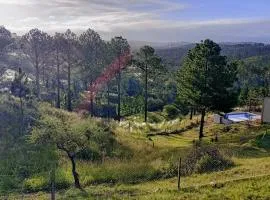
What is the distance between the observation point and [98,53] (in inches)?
2938

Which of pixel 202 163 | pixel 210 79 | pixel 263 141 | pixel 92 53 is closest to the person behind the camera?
pixel 202 163

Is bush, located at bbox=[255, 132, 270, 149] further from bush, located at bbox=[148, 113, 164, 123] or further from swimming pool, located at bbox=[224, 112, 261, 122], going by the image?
bush, located at bbox=[148, 113, 164, 123]

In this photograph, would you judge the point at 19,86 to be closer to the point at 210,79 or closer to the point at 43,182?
the point at 210,79

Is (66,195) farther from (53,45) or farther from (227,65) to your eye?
(53,45)

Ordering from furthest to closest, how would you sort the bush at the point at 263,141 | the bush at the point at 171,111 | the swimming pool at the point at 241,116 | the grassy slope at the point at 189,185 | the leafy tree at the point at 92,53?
the bush at the point at 171,111 < the leafy tree at the point at 92,53 < the swimming pool at the point at 241,116 < the bush at the point at 263,141 < the grassy slope at the point at 189,185

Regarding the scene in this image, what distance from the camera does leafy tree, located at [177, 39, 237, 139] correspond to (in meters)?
50.4

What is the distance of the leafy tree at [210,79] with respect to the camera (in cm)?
5038

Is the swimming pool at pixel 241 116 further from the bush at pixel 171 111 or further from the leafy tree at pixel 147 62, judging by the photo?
the bush at pixel 171 111

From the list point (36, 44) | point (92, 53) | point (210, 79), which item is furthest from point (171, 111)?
point (210, 79)

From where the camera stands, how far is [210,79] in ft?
166

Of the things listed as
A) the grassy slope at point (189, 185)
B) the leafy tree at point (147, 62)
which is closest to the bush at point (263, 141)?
the grassy slope at point (189, 185)

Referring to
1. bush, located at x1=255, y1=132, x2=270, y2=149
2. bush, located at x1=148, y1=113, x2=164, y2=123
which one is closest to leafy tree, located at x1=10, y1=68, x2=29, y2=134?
bush, located at x1=255, y1=132, x2=270, y2=149

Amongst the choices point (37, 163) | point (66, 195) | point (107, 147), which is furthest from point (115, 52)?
point (66, 195)

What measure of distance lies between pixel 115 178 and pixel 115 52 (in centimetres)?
4447
